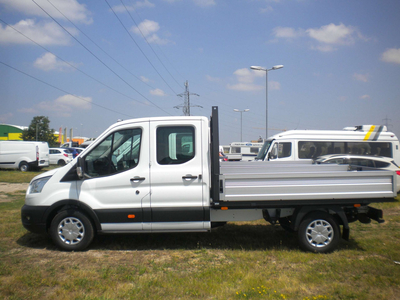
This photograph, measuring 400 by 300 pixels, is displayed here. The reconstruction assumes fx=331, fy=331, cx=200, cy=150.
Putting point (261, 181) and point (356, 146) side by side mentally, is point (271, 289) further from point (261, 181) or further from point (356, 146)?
point (356, 146)

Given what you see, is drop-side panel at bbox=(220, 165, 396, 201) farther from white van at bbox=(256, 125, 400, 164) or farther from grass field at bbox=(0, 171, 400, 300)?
white van at bbox=(256, 125, 400, 164)

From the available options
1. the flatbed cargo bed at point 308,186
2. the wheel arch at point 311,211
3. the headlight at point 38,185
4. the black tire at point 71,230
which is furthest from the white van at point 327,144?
the headlight at point 38,185

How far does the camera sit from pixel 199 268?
4961 mm

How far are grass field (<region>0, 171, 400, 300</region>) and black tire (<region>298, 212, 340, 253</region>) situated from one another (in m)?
0.16

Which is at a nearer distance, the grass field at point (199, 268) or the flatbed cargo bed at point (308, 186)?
the grass field at point (199, 268)

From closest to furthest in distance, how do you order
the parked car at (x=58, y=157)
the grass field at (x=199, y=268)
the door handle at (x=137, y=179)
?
the grass field at (x=199, y=268) < the door handle at (x=137, y=179) < the parked car at (x=58, y=157)

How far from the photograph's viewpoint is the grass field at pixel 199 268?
163 inches

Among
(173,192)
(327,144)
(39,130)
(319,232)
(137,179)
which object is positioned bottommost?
(319,232)

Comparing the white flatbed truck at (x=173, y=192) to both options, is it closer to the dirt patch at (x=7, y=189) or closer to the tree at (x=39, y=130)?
the dirt patch at (x=7, y=189)

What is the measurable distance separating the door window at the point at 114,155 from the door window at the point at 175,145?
39 cm

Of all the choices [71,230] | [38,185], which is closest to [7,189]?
[38,185]

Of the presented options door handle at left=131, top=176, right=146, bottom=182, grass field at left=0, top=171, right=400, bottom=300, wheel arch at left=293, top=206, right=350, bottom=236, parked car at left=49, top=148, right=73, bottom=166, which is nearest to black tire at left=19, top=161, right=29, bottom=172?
parked car at left=49, top=148, right=73, bottom=166

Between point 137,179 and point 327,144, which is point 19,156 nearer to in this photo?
point 327,144

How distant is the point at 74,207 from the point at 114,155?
110 cm
